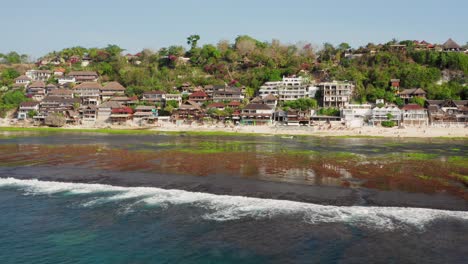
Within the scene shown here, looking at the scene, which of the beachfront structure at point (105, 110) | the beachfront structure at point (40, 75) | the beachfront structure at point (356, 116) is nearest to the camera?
the beachfront structure at point (356, 116)

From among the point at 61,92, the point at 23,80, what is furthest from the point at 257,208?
the point at 23,80

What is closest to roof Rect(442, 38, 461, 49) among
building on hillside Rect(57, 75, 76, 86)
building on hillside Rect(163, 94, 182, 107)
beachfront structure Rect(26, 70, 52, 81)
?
building on hillside Rect(163, 94, 182, 107)

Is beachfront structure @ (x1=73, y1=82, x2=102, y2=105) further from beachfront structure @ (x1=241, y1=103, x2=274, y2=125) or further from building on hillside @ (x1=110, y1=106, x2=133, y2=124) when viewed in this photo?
beachfront structure @ (x1=241, y1=103, x2=274, y2=125)

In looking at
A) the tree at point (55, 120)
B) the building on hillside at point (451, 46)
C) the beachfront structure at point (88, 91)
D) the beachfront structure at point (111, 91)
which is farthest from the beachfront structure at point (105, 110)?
the building on hillside at point (451, 46)

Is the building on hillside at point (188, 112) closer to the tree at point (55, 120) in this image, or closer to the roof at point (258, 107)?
the roof at point (258, 107)

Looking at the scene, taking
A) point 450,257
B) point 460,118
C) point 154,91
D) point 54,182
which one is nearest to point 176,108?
point 154,91
